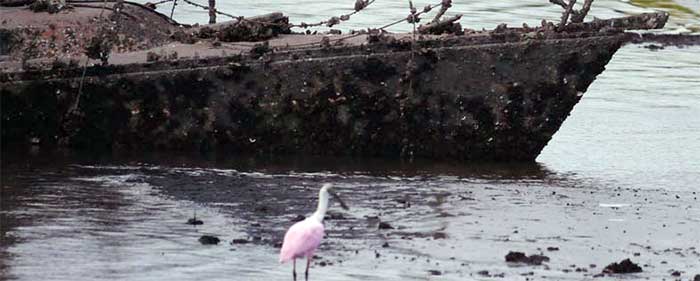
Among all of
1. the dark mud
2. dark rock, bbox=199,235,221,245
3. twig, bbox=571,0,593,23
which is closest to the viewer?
the dark mud

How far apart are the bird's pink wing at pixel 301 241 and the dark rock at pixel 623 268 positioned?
5.92 feet

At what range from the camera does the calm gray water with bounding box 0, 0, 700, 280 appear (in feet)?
32.0

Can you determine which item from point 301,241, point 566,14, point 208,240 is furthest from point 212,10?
point 301,241

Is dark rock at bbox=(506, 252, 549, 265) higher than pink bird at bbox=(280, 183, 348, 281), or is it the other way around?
pink bird at bbox=(280, 183, 348, 281)

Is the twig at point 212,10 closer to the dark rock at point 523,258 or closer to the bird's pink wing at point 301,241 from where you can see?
the dark rock at point 523,258

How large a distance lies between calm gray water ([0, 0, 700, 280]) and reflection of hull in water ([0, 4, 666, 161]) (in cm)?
23

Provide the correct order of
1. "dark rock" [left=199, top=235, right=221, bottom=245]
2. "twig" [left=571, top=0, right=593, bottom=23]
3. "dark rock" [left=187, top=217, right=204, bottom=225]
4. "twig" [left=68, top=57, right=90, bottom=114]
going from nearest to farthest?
"dark rock" [left=199, top=235, right=221, bottom=245] → "dark rock" [left=187, top=217, right=204, bottom=225] → "twig" [left=68, top=57, right=90, bottom=114] → "twig" [left=571, top=0, right=593, bottom=23]

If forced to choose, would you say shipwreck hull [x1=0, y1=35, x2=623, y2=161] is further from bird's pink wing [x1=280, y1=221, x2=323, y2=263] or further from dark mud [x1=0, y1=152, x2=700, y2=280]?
bird's pink wing [x1=280, y1=221, x2=323, y2=263]

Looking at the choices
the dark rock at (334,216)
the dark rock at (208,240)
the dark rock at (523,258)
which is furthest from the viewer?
the dark rock at (334,216)

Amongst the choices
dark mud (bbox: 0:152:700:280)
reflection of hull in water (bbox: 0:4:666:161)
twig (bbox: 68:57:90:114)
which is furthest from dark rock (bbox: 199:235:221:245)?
twig (bbox: 68:57:90:114)

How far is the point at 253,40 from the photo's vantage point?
14445mm

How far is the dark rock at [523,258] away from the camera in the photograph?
996 centimetres

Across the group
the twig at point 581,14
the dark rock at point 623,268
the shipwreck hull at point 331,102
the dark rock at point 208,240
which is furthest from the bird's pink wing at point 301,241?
the twig at point 581,14

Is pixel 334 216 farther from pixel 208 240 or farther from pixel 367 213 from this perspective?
pixel 208 240
